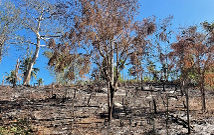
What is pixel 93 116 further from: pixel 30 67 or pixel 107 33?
pixel 30 67

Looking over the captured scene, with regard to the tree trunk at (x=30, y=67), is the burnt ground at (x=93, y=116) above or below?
below

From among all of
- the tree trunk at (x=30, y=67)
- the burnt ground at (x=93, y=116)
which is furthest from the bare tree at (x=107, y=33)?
the tree trunk at (x=30, y=67)

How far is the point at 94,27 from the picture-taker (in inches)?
363

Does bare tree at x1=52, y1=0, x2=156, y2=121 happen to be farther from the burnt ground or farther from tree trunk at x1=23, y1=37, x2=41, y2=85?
tree trunk at x1=23, y1=37, x2=41, y2=85

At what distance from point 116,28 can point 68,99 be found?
570 centimetres

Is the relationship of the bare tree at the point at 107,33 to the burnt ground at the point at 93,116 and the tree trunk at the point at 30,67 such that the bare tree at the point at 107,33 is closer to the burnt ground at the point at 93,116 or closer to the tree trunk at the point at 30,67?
the burnt ground at the point at 93,116

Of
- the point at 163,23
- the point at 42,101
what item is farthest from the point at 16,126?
the point at 163,23

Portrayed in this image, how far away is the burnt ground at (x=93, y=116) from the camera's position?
7426mm

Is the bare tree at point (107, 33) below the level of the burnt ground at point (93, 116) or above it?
above

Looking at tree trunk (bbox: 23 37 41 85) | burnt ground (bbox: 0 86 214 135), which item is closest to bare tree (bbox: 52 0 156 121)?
burnt ground (bbox: 0 86 214 135)

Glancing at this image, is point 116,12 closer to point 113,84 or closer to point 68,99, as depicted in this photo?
point 113,84

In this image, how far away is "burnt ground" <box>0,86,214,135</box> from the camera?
7.43 m

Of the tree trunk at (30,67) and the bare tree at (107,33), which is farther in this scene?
the tree trunk at (30,67)

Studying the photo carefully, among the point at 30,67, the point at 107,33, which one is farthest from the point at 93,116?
the point at 30,67
